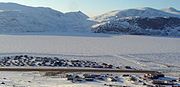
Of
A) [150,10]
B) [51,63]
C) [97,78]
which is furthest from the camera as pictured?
[150,10]

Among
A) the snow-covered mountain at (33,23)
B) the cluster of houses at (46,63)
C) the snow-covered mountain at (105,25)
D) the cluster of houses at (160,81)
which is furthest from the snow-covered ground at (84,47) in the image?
the snow-covered mountain at (33,23)

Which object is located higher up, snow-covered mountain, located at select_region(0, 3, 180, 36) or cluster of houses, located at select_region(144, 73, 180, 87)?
cluster of houses, located at select_region(144, 73, 180, 87)

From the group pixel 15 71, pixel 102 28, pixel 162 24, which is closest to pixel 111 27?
pixel 102 28

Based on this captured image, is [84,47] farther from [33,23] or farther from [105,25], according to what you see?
[33,23]

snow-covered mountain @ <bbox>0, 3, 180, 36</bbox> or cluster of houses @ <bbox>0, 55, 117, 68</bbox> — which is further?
snow-covered mountain @ <bbox>0, 3, 180, 36</bbox>

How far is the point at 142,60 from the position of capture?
29.2m

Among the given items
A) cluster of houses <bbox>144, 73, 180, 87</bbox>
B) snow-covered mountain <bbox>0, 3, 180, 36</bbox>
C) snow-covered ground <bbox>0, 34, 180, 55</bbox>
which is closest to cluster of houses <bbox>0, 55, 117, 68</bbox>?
cluster of houses <bbox>144, 73, 180, 87</bbox>

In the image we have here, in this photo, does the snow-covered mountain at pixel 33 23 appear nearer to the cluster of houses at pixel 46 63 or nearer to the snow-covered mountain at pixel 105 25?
the snow-covered mountain at pixel 105 25

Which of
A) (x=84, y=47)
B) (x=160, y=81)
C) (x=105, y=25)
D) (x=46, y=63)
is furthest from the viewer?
(x=105, y=25)

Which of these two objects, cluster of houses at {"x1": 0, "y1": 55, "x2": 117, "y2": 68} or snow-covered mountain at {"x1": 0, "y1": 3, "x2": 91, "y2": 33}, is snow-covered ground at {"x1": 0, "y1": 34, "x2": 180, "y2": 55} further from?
snow-covered mountain at {"x1": 0, "y1": 3, "x2": 91, "y2": 33}

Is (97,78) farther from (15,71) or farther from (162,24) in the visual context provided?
(162,24)

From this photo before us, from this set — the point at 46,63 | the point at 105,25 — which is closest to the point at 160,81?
the point at 46,63

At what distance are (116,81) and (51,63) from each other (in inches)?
355

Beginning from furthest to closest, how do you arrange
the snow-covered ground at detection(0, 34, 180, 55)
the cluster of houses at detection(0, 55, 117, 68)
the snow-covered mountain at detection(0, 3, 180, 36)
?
the snow-covered mountain at detection(0, 3, 180, 36)
the snow-covered ground at detection(0, 34, 180, 55)
the cluster of houses at detection(0, 55, 117, 68)
